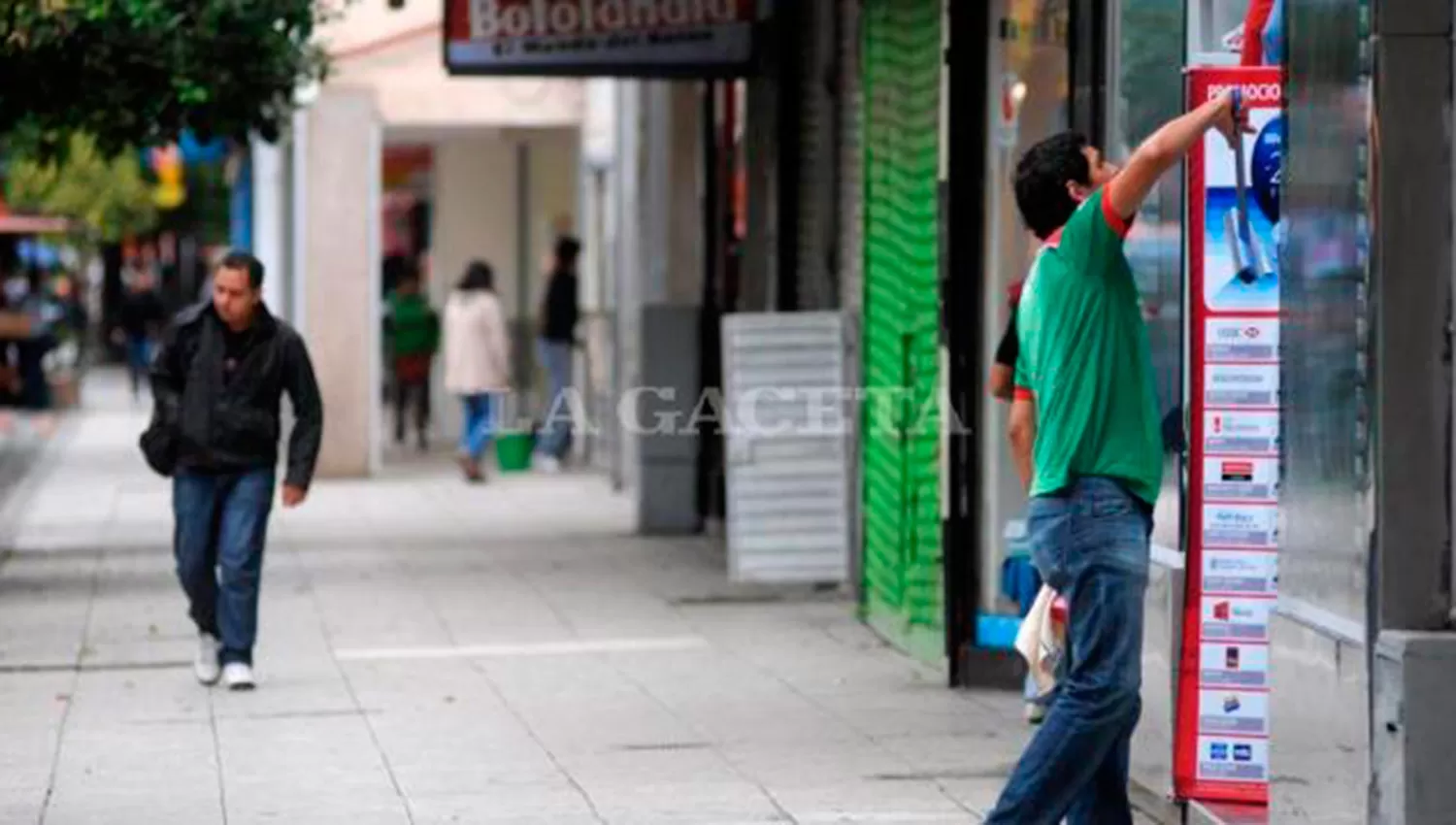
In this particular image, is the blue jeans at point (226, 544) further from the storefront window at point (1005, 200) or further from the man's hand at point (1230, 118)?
the man's hand at point (1230, 118)

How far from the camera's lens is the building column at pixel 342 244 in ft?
78.4

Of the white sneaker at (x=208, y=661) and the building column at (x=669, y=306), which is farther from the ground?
the building column at (x=669, y=306)

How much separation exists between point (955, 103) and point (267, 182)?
50.4 ft

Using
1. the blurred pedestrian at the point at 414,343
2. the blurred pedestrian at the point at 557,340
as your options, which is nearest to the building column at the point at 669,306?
the blurred pedestrian at the point at 557,340

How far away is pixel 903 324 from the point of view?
44.5 ft

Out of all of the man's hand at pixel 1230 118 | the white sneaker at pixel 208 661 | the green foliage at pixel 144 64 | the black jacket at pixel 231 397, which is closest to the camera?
the man's hand at pixel 1230 118

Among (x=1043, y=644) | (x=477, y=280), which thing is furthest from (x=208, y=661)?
(x=477, y=280)

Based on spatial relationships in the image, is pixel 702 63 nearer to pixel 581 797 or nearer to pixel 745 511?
pixel 745 511

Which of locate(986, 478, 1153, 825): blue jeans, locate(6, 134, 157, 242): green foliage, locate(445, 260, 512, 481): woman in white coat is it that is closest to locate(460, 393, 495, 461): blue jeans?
locate(445, 260, 512, 481): woman in white coat

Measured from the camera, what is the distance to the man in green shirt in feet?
24.5

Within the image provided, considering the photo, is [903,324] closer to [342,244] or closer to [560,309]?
[342,244]

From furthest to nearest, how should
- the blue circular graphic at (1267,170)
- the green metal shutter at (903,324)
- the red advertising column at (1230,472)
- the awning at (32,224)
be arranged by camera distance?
the awning at (32,224), the green metal shutter at (903,324), the red advertising column at (1230,472), the blue circular graphic at (1267,170)

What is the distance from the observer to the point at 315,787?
32.6 ft

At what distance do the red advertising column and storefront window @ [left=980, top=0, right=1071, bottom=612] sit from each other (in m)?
3.19
